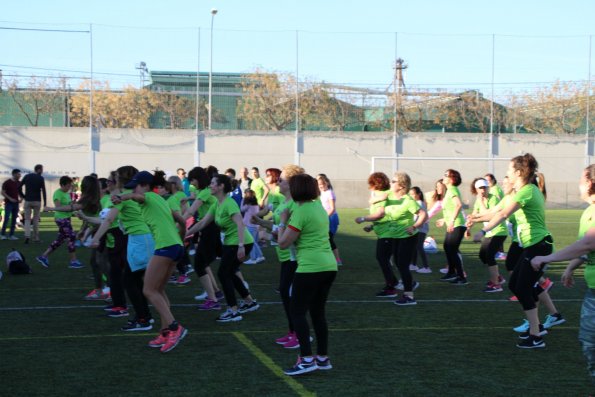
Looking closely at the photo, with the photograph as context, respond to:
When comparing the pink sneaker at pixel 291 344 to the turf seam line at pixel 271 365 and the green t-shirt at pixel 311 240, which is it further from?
the green t-shirt at pixel 311 240

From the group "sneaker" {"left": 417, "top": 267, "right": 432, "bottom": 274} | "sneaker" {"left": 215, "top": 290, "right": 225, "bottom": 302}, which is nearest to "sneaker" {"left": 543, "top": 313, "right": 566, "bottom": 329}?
"sneaker" {"left": 215, "top": 290, "right": 225, "bottom": 302}

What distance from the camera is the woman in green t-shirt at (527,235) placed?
7.95 m

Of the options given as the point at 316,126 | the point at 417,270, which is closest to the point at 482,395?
the point at 417,270

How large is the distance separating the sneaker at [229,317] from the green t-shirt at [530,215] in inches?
139

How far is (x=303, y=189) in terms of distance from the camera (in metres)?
6.86

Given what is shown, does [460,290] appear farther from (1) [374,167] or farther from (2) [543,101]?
(2) [543,101]

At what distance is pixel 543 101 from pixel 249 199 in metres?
35.1

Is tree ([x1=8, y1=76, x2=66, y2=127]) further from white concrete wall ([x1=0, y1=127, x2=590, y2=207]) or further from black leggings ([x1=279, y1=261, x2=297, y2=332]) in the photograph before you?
black leggings ([x1=279, y1=261, x2=297, y2=332])

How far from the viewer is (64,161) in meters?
37.4

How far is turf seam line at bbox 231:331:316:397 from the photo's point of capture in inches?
250

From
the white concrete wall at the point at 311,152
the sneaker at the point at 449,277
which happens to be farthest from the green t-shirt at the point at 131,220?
the white concrete wall at the point at 311,152

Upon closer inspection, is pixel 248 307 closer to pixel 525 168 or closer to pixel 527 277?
pixel 527 277

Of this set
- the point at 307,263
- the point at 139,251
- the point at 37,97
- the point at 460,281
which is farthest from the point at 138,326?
the point at 37,97

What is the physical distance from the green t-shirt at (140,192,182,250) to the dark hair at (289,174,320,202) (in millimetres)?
1648
